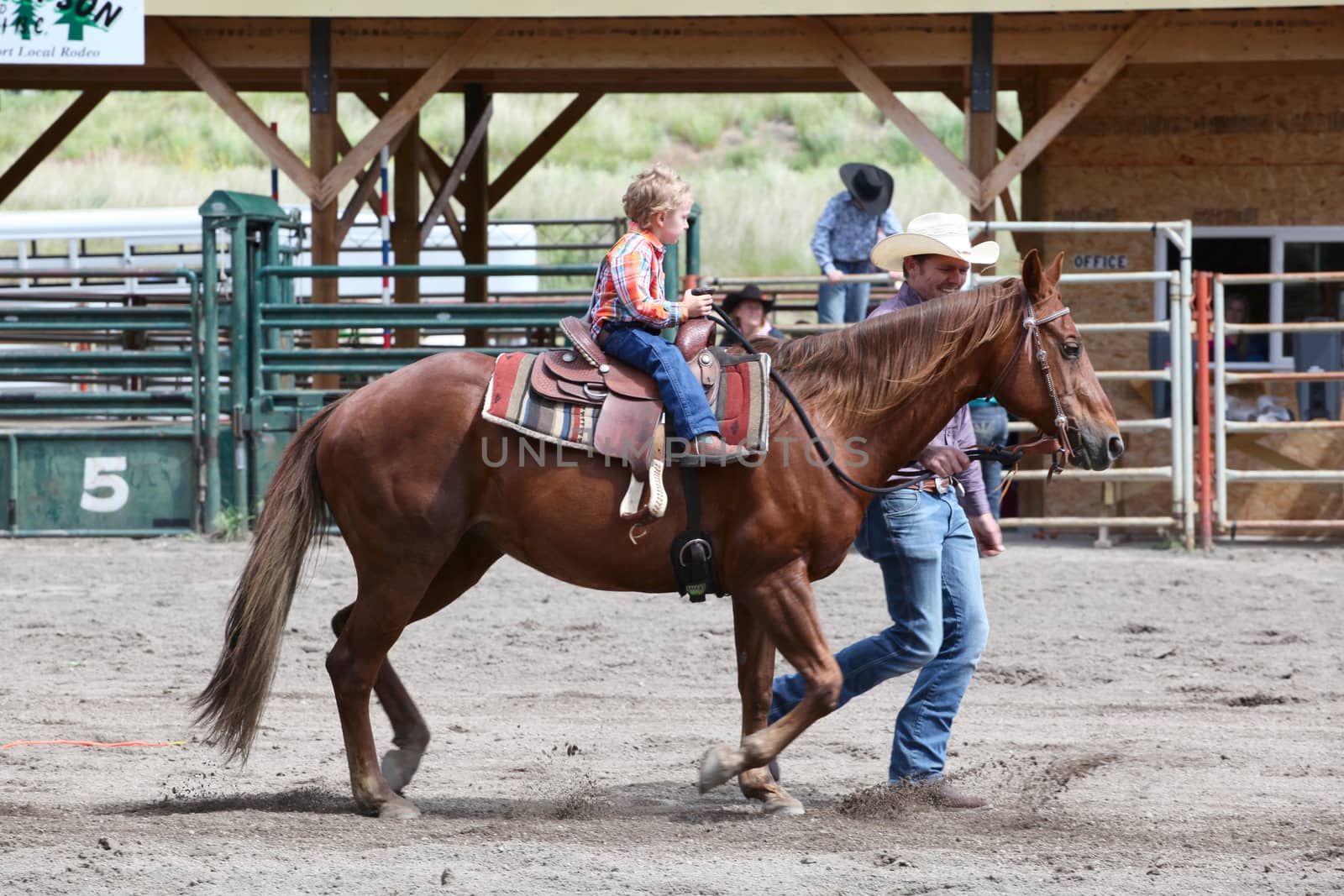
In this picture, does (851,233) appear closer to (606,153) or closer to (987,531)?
(987,531)

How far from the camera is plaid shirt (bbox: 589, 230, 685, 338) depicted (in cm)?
454

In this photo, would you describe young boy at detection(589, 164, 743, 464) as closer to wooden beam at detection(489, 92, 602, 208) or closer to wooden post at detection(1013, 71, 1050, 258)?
wooden post at detection(1013, 71, 1050, 258)

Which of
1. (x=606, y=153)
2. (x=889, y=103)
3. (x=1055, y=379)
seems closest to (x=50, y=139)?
(x=889, y=103)

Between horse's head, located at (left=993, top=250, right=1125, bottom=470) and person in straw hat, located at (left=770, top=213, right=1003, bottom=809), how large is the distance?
11.0 inches

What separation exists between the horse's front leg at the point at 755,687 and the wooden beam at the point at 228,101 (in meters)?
7.33

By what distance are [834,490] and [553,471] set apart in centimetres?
86

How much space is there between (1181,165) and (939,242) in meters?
8.70

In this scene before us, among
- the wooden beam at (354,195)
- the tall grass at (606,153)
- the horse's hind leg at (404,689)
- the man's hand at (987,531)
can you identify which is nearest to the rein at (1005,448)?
the man's hand at (987,531)

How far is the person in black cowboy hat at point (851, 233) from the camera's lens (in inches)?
432

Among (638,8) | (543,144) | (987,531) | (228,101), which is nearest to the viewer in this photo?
(987,531)

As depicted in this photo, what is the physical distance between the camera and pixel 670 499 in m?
4.59

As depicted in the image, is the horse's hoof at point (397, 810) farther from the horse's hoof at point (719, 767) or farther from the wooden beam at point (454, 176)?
the wooden beam at point (454, 176)

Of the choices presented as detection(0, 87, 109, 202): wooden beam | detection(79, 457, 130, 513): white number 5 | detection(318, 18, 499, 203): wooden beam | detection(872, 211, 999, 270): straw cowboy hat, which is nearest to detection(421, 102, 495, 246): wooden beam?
detection(318, 18, 499, 203): wooden beam

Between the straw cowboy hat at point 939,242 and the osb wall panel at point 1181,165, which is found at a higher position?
the osb wall panel at point 1181,165
